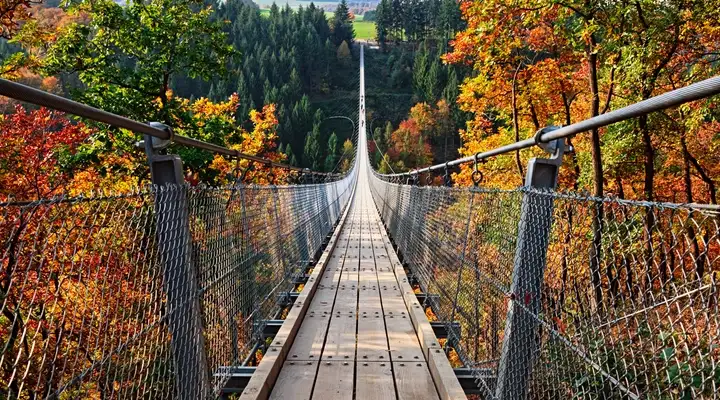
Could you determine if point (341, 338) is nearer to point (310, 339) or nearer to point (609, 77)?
point (310, 339)

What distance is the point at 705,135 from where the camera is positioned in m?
8.79

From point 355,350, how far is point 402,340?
0.34 m

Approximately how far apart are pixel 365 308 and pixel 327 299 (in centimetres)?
42

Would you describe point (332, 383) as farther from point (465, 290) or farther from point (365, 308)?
point (365, 308)

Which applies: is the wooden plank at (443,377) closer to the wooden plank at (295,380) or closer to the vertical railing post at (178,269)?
the wooden plank at (295,380)

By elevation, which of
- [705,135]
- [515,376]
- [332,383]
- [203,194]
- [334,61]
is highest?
[334,61]

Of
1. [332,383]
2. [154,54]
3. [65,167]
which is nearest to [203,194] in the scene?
[332,383]

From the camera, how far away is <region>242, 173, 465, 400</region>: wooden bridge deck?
7.87 feet

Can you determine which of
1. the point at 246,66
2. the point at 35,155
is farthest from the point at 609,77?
the point at 246,66

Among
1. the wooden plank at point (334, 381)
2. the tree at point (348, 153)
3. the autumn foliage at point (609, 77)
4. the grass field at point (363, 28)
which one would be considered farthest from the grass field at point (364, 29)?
the wooden plank at point (334, 381)

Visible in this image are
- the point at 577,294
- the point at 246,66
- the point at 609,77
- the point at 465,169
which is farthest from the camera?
the point at 246,66

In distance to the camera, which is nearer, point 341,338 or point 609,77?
point 341,338

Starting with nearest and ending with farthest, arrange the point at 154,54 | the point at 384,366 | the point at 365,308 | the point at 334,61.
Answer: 1. the point at 384,366
2. the point at 365,308
3. the point at 154,54
4. the point at 334,61

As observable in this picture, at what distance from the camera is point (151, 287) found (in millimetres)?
1575
